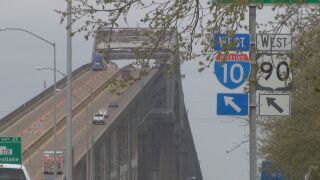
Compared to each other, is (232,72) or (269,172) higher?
(232,72)

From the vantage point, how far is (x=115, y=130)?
87438 mm

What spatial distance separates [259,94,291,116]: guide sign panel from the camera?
13508 millimetres

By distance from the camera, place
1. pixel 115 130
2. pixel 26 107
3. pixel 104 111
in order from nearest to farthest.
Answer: pixel 104 111
pixel 115 130
pixel 26 107

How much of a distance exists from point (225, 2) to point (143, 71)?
1.24m

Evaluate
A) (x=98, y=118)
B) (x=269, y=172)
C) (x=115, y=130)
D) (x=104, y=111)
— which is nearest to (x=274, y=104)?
(x=269, y=172)

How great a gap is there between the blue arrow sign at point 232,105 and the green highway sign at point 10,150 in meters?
12.4

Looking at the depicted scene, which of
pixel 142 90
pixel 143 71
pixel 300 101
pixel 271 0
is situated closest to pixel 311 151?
pixel 300 101

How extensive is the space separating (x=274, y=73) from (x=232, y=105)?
127 cm

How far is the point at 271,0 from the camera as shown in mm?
11320

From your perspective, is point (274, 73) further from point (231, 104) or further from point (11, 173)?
point (11, 173)

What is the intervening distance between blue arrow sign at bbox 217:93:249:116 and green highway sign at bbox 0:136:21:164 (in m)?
12.4

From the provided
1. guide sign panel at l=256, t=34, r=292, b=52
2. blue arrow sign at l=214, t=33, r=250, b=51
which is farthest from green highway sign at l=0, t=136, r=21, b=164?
blue arrow sign at l=214, t=33, r=250, b=51

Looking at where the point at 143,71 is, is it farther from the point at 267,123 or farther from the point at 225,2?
the point at 267,123

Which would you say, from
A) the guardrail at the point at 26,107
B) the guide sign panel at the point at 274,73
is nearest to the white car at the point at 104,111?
the guardrail at the point at 26,107
